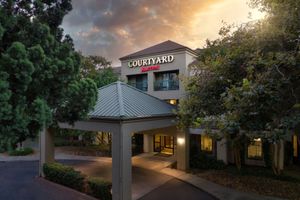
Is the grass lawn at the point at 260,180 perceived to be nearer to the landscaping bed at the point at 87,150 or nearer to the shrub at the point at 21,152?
the landscaping bed at the point at 87,150

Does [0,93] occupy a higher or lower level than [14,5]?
lower

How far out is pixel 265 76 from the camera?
850 centimetres

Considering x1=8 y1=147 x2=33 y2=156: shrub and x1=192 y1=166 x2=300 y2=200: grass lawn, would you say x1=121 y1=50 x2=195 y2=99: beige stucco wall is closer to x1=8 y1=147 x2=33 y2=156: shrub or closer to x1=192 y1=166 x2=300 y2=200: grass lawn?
x1=192 y1=166 x2=300 y2=200: grass lawn

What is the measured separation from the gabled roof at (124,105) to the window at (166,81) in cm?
699

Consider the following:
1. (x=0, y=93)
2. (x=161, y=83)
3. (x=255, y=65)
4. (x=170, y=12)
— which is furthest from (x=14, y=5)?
(x=161, y=83)

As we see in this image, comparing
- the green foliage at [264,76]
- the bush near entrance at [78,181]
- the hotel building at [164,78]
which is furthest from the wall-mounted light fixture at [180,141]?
the bush near entrance at [78,181]

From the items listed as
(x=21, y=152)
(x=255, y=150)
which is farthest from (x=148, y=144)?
(x=21, y=152)

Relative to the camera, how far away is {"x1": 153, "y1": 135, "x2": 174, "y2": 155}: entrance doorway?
24000mm

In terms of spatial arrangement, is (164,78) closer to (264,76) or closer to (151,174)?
(151,174)

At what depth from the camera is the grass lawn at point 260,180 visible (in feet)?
43.0

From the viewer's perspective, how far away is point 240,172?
16.9 m

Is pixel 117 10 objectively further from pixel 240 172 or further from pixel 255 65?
pixel 240 172

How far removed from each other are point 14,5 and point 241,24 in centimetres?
A: 947

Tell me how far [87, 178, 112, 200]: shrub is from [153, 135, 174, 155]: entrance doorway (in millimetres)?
12282
